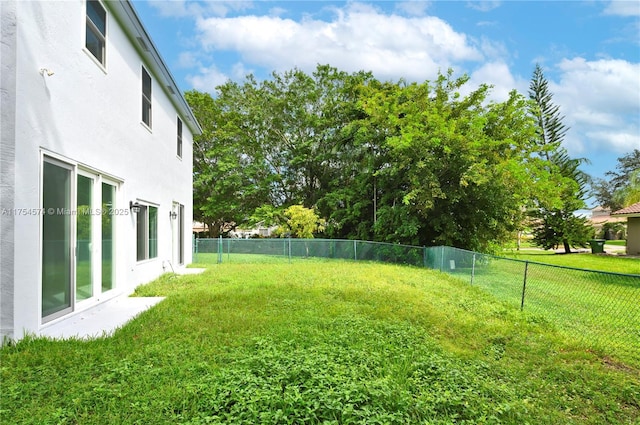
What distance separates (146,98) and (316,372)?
7.40m

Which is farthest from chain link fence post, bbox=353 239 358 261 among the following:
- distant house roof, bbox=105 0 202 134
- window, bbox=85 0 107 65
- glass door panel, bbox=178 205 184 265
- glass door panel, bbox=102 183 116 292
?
window, bbox=85 0 107 65

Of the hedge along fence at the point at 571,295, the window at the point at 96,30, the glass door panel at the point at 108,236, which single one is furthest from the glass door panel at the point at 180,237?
the hedge along fence at the point at 571,295

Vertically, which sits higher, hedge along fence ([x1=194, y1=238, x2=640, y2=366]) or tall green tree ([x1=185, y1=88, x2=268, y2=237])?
tall green tree ([x1=185, y1=88, x2=268, y2=237])

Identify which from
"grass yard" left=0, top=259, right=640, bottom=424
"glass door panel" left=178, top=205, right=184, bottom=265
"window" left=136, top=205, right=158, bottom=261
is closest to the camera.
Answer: "grass yard" left=0, top=259, right=640, bottom=424

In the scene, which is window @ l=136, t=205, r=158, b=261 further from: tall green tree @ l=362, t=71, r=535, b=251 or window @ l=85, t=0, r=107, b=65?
tall green tree @ l=362, t=71, r=535, b=251

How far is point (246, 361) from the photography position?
3264 mm

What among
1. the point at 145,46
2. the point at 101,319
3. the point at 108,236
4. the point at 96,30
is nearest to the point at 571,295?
the point at 101,319

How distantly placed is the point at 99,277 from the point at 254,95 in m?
19.5

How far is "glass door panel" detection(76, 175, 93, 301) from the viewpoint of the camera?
484 cm

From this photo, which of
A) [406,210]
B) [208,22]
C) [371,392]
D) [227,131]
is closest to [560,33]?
[406,210]

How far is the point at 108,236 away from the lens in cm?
590

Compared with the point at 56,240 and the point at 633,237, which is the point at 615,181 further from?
the point at 56,240

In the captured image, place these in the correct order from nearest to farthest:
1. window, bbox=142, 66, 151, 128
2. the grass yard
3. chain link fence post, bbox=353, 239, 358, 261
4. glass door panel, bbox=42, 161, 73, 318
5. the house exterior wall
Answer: the grass yard < glass door panel, bbox=42, 161, 73, 318 < window, bbox=142, 66, 151, 128 < chain link fence post, bbox=353, 239, 358, 261 < the house exterior wall

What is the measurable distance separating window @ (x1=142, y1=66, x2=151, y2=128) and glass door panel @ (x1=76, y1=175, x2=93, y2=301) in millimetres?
3065
